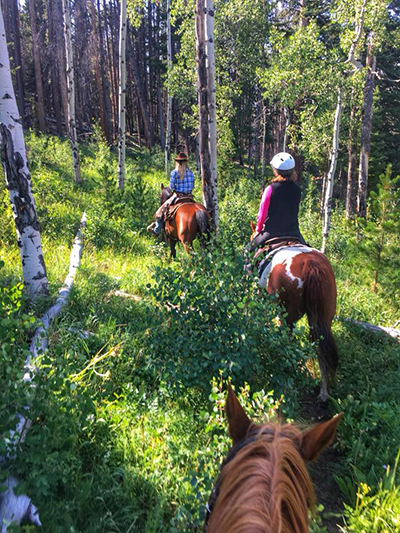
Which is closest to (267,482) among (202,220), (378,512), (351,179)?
(378,512)

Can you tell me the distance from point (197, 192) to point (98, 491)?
1266cm

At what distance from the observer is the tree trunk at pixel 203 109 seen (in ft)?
23.5

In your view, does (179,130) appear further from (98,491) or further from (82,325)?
(98,491)

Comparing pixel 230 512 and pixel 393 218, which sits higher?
pixel 230 512

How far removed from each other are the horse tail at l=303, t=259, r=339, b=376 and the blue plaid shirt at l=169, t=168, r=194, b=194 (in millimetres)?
4772

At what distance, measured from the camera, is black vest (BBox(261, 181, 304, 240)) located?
4.89 m

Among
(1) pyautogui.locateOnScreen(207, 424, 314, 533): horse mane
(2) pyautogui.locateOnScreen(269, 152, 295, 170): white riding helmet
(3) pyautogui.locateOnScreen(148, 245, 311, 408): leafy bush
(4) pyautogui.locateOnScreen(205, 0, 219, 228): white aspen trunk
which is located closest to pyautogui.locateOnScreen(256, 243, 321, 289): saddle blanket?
(3) pyautogui.locateOnScreen(148, 245, 311, 408): leafy bush

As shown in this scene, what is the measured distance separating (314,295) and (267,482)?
3.30 metres

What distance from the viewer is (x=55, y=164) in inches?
567

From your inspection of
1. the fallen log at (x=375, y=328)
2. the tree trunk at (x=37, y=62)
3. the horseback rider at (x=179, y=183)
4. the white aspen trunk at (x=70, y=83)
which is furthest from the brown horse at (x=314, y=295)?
the tree trunk at (x=37, y=62)

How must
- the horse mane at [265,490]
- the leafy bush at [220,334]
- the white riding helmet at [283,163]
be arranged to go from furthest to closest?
the white riding helmet at [283,163], the leafy bush at [220,334], the horse mane at [265,490]

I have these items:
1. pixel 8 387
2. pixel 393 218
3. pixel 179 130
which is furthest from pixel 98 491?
pixel 179 130

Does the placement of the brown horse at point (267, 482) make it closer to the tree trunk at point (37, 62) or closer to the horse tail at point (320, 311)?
the horse tail at point (320, 311)

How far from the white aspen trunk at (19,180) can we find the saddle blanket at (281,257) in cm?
308
